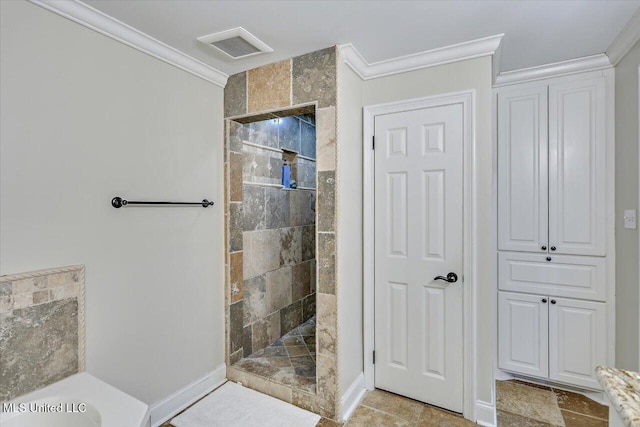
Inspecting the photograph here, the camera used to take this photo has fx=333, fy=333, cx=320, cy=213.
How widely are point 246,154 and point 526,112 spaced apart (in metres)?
2.12

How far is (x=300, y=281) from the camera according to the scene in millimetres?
3443

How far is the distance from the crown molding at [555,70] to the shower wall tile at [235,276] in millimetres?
2330

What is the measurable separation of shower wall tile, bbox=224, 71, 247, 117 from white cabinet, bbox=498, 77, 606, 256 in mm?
1880

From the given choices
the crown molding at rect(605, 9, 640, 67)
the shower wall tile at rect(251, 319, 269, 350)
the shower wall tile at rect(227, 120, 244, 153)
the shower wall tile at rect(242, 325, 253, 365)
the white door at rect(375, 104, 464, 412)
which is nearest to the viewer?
the crown molding at rect(605, 9, 640, 67)

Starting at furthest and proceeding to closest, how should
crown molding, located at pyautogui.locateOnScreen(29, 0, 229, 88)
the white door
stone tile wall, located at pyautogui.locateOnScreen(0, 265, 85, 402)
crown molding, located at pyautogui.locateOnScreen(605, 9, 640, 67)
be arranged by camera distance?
the white door
crown molding, located at pyautogui.locateOnScreen(605, 9, 640, 67)
crown molding, located at pyautogui.locateOnScreen(29, 0, 229, 88)
stone tile wall, located at pyautogui.locateOnScreen(0, 265, 85, 402)

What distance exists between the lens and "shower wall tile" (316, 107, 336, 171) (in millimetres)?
2031

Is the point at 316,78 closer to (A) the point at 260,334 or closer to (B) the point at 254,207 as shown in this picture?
(B) the point at 254,207

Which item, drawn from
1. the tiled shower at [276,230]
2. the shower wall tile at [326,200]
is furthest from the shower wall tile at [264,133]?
the shower wall tile at [326,200]

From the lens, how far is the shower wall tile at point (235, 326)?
252 cm

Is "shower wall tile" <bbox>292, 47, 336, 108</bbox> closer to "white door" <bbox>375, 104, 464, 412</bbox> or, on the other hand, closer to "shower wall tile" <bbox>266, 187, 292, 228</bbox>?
"white door" <bbox>375, 104, 464, 412</bbox>

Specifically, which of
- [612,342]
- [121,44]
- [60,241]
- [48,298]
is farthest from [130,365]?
[612,342]

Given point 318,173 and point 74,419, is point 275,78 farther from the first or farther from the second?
point 74,419

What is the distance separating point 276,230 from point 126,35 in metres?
1.81

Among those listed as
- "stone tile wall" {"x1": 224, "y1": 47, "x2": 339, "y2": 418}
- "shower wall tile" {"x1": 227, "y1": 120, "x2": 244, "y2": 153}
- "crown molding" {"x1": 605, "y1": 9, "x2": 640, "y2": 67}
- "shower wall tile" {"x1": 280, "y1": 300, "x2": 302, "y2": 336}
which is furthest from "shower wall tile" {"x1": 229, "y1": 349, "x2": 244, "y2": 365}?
"crown molding" {"x1": 605, "y1": 9, "x2": 640, "y2": 67}
